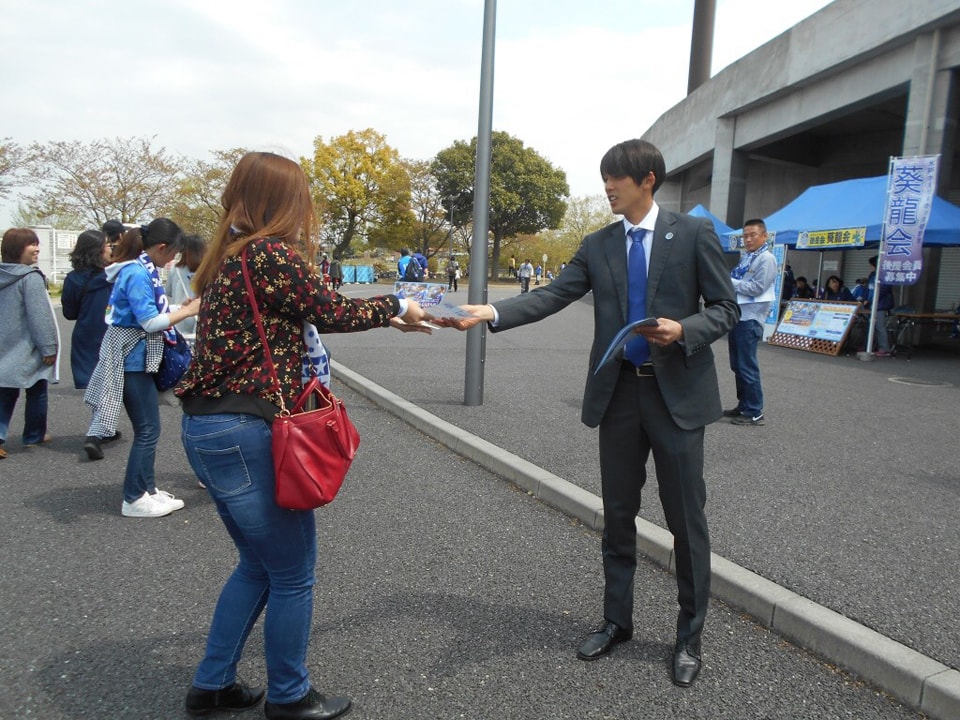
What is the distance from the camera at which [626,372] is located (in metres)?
2.67

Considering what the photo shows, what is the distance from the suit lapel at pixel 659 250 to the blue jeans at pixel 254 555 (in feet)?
4.89

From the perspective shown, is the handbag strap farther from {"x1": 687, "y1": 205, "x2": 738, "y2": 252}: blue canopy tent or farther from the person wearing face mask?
{"x1": 687, "y1": 205, "x2": 738, "y2": 252}: blue canopy tent

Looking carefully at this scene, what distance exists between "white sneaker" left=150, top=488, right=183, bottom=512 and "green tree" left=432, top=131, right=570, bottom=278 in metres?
50.4

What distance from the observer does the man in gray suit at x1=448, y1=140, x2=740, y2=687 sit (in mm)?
2562

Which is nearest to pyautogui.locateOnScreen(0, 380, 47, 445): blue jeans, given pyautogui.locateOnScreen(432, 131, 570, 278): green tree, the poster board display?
the poster board display

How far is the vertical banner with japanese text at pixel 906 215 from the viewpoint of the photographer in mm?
11516

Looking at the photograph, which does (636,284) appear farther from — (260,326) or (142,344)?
(142,344)

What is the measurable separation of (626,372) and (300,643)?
1521 mm

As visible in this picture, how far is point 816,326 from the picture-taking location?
13.4m

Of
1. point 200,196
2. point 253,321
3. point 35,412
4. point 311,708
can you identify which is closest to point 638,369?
point 253,321

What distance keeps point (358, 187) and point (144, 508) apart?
50944 mm

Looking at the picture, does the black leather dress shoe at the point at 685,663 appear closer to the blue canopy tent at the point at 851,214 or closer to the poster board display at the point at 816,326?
A: the poster board display at the point at 816,326

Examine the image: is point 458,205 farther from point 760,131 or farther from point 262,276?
point 262,276

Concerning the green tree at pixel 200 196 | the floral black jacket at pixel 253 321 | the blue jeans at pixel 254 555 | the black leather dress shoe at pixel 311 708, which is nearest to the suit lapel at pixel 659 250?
the floral black jacket at pixel 253 321
